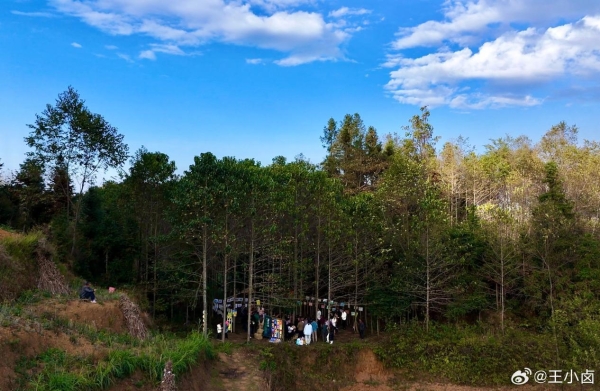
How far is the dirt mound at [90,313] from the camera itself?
541 inches

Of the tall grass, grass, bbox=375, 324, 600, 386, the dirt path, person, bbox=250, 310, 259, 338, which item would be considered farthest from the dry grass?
grass, bbox=375, 324, 600, 386

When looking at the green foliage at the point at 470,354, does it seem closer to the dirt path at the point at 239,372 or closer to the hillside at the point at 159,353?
the hillside at the point at 159,353

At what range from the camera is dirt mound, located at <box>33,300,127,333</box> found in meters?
13.7

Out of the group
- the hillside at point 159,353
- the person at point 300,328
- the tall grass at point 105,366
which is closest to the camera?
the tall grass at point 105,366

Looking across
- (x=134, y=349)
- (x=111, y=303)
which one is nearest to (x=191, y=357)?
(x=134, y=349)

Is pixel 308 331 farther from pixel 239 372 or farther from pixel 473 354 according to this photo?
pixel 473 354

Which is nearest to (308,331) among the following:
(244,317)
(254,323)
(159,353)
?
(254,323)

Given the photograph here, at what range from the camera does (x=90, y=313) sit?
47.8 ft

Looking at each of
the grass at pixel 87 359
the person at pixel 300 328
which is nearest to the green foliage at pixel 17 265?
the grass at pixel 87 359

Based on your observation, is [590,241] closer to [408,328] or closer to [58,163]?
[408,328]

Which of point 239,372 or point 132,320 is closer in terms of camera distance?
point 239,372

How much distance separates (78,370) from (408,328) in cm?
1722

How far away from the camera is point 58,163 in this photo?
24.6m

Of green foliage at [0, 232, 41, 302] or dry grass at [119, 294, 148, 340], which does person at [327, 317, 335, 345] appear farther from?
green foliage at [0, 232, 41, 302]
